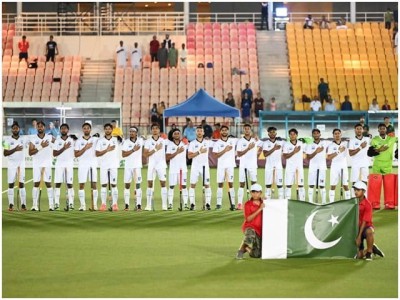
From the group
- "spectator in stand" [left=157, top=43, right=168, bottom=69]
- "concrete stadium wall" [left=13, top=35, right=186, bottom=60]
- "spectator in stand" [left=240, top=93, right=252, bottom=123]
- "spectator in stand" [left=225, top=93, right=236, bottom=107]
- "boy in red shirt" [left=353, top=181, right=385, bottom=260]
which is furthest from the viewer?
"concrete stadium wall" [left=13, top=35, right=186, bottom=60]

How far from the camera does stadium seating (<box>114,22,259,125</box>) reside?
1674 inches

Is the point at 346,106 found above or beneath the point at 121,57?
beneath

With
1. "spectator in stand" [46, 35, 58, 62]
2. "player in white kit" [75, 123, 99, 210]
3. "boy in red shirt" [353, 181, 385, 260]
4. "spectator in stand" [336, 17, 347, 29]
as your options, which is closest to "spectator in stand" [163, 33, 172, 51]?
"spectator in stand" [46, 35, 58, 62]

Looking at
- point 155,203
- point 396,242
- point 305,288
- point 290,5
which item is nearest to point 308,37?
point 290,5

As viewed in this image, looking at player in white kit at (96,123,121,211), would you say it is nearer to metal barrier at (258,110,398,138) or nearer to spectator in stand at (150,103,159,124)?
spectator in stand at (150,103,159,124)

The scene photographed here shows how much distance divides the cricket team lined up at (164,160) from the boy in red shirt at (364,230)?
6884 millimetres

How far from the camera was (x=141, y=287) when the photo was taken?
1214 cm

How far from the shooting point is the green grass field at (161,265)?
12.0m

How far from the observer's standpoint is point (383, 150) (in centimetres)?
2159

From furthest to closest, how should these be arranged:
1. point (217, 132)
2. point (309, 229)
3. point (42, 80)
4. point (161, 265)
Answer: point (42, 80)
point (217, 132)
point (309, 229)
point (161, 265)

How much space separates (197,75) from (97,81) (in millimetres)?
4618

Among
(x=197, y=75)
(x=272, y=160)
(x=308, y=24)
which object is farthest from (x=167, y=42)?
(x=272, y=160)

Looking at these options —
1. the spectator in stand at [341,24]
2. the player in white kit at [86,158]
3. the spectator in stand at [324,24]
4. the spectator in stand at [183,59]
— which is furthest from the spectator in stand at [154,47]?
the player in white kit at [86,158]

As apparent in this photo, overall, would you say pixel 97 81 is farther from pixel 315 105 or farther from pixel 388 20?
pixel 388 20
